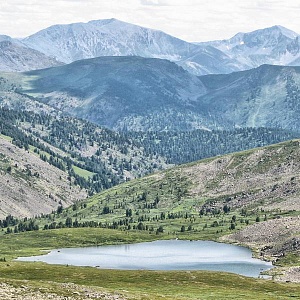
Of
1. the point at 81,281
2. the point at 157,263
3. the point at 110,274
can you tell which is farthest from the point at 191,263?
the point at 81,281

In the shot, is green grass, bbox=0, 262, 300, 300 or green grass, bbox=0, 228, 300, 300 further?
green grass, bbox=0, 262, 300, 300

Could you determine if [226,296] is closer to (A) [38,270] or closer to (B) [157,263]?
(A) [38,270]

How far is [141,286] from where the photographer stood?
12812 centimetres

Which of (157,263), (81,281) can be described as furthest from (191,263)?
(81,281)

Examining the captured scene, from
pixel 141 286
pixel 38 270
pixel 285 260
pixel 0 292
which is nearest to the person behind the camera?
pixel 0 292

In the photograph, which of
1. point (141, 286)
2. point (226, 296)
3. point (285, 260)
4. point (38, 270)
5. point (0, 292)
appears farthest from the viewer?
point (285, 260)

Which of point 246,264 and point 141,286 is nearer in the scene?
point 141,286

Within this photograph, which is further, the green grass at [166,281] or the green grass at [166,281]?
the green grass at [166,281]

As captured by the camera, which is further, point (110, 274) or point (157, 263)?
point (157, 263)

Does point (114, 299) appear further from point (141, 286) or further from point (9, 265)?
point (9, 265)

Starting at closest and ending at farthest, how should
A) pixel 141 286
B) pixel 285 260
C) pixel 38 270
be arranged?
pixel 141 286
pixel 38 270
pixel 285 260

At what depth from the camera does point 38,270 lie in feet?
456

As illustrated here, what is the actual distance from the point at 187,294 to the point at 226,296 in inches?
276

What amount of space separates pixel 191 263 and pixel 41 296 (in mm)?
111798
